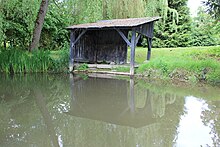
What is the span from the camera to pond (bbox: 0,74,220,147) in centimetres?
337

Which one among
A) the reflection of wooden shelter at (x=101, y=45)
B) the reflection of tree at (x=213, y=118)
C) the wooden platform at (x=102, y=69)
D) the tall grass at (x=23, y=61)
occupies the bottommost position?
the reflection of tree at (x=213, y=118)

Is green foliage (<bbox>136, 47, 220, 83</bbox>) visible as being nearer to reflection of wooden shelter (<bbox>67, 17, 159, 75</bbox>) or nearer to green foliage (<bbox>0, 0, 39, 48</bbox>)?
reflection of wooden shelter (<bbox>67, 17, 159, 75</bbox>)

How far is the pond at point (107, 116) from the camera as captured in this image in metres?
3.37

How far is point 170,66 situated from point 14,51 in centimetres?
614

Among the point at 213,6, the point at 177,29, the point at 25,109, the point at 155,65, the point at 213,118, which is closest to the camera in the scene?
the point at 213,118

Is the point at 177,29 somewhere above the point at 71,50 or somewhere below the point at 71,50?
above

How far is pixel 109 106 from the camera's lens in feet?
17.0

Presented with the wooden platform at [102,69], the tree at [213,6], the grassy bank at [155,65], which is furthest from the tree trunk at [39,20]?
the tree at [213,6]

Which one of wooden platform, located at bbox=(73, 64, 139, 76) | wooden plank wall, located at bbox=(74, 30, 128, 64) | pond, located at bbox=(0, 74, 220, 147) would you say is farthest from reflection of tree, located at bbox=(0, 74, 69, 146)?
wooden plank wall, located at bbox=(74, 30, 128, 64)

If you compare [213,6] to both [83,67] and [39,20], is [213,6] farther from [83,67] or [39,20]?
[39,20]

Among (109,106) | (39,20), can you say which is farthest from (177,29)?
(109,106)

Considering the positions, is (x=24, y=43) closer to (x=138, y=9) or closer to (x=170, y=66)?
(x=138, y=9)

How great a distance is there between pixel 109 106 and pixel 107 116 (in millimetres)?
721

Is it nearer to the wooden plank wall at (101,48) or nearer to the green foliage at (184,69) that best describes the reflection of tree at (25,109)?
the green foliage at (184,69)
